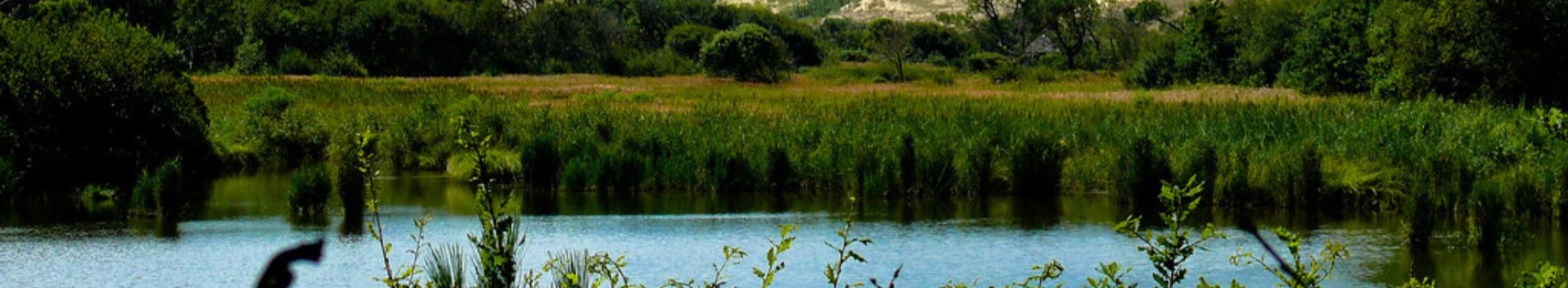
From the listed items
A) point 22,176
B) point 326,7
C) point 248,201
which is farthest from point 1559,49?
point 326,7

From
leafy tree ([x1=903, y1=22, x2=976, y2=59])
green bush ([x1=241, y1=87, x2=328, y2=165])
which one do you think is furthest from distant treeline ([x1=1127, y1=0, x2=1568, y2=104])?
leafy tree ([x1=903, y1=22, x2=976, y2=59])

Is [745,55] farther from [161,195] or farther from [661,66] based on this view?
[161,195]

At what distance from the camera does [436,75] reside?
208ft

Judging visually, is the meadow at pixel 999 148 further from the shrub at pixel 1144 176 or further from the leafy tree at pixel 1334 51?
the leafy tree at pixel 1334 51

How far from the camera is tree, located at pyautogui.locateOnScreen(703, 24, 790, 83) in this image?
5425 centimetres

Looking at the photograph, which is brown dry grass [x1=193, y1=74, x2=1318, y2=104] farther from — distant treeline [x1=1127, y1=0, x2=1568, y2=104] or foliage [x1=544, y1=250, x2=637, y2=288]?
foliage [x1=544, y1=250, x2=637, y2=288]

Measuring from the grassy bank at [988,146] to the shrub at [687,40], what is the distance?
132 ft

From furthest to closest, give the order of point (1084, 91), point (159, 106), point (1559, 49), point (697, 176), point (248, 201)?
point (1084, 91), point (1559, 49), point (159, 106), point (697, 176), point (248, 201)

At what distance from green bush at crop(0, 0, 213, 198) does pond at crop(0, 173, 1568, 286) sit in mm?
2510

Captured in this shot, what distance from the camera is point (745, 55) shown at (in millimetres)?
54406

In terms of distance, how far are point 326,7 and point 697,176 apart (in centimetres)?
4527

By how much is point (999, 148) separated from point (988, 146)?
58cm

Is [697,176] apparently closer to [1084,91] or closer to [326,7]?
[1084,91]

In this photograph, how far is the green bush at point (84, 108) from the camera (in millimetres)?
22594
